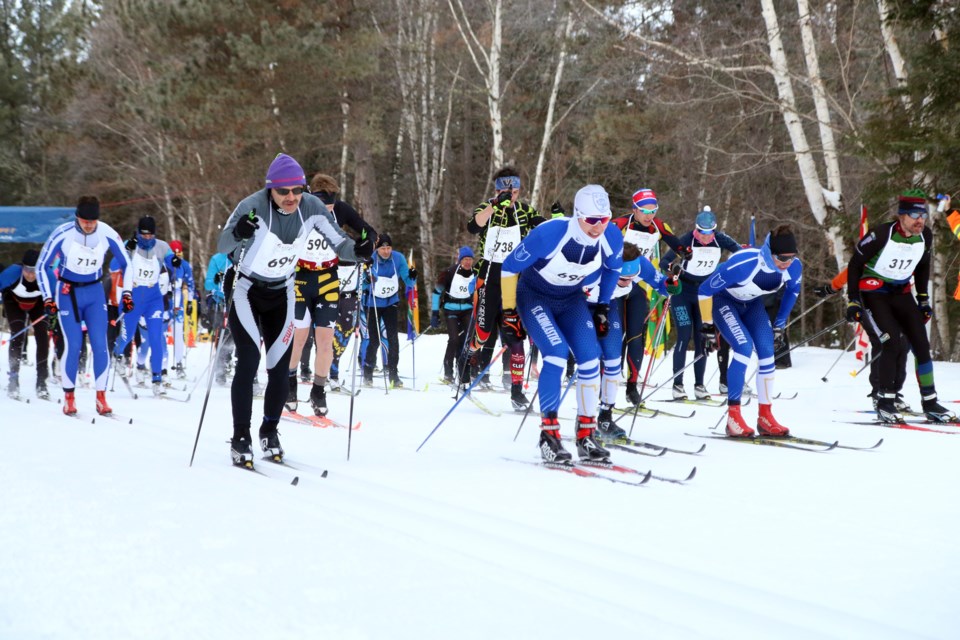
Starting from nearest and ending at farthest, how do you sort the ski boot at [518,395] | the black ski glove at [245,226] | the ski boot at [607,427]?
the black ski glove at [245,226], the ski boot at [607,427], the ski boot at [518,395]

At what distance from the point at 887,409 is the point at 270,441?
551 cm

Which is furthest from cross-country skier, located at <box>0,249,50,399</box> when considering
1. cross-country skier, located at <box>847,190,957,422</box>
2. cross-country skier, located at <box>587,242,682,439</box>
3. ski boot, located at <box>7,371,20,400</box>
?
cross-country skier, located at <box>847,190,957,422</box>

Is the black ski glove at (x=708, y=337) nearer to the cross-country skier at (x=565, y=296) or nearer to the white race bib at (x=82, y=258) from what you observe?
the cross-country skier at (x=565, y=296)

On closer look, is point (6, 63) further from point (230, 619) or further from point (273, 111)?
point (230, 619)

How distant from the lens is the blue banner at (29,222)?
96.3 feet

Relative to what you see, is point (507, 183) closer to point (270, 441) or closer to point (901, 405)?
point (270, 441)

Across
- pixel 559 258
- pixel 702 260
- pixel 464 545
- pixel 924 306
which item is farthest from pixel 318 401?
pixel 924 306

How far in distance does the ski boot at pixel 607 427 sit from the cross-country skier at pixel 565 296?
3.28ft

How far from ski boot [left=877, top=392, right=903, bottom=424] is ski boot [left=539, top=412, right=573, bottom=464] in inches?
153

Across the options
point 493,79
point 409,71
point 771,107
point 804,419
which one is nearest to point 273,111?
point 409,71

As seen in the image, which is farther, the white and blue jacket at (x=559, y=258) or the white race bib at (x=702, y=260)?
the white race bib at (x=702, y=260)

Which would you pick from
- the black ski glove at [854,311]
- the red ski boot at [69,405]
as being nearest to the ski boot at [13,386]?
the red ski boot at [69,405]

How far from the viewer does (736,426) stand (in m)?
7.15

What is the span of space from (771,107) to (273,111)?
14.1 m
